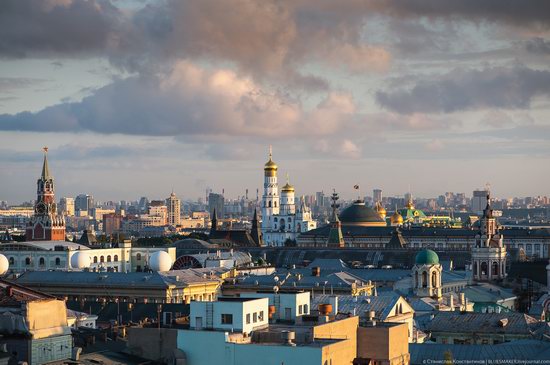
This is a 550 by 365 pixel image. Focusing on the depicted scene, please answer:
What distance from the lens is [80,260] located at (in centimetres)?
11344

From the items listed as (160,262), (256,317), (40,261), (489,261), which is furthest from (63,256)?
(256,317)

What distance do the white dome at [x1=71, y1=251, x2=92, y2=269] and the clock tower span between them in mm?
43870

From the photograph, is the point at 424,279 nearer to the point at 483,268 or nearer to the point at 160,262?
the point at 160,262

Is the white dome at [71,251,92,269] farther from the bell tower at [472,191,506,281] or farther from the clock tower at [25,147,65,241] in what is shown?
the clock tower at [25,147,65,241]

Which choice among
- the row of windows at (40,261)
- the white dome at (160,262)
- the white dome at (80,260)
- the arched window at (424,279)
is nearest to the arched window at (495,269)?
the arched window at (424,279)

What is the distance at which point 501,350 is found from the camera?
4859 cm

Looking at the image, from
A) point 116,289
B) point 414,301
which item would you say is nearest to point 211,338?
point 414,301

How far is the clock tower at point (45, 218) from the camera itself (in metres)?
160

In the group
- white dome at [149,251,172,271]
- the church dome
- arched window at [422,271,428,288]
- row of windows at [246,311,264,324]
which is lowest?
arched window at [422,271,428,288]

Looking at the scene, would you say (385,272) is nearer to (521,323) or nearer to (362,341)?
(521,323)

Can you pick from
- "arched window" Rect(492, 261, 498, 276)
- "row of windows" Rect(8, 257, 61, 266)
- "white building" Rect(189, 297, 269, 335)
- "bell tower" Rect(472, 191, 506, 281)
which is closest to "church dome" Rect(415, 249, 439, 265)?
"bell tower" Rect(472, 191, 506, 281)

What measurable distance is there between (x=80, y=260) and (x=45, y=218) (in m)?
48.1

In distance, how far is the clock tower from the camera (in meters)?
160

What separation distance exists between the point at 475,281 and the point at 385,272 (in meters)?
8.77
